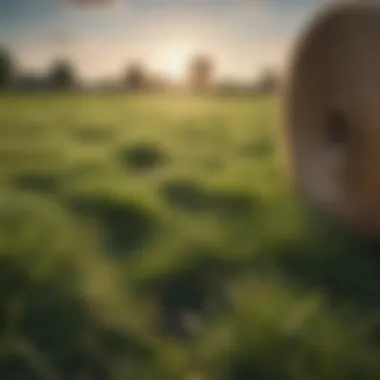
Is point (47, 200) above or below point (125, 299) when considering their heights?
above

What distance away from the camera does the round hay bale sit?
94cm

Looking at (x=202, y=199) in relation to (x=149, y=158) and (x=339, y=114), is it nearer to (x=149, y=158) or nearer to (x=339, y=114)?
(x=149, y=158)

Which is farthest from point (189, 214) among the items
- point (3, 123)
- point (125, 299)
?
point (3, 123)

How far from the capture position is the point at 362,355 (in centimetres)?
95

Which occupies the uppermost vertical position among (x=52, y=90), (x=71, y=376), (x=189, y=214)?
(x=52, y=90)

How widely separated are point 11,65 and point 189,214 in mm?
264

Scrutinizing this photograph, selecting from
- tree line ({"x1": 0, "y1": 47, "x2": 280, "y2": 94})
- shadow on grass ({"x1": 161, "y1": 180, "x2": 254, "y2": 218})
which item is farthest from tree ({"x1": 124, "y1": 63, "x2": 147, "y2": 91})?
shadow on grass ({"x1": 161, "y1": 180, "x2": 254, "y2": 218})

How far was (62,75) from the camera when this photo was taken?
1.02 metres

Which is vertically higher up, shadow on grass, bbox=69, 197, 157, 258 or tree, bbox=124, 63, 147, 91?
tree, bbox=124, 63, 147, 91

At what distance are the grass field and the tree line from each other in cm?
1

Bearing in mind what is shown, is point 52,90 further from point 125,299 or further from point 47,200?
point 125,299

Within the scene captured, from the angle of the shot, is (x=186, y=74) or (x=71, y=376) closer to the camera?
(x=71, y=376)

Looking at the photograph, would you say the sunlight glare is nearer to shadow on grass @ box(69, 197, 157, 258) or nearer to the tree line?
the tree line

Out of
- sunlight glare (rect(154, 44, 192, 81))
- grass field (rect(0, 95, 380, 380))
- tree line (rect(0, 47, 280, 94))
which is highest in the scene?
sunlight glare (rect(154, 44, 192, 81))
